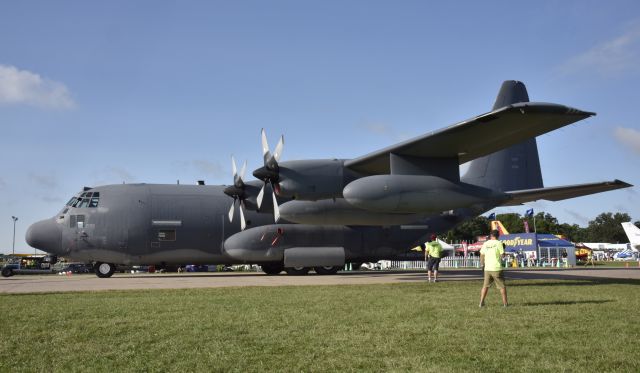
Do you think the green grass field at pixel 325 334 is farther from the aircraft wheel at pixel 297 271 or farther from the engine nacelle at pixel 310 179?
the aircraft wheel at pixel 297 271

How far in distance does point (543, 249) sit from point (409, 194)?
1673 inches

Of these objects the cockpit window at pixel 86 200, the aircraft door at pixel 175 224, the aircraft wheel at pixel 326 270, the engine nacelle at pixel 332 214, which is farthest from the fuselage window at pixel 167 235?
the aircraft wheel at pixel 326 270

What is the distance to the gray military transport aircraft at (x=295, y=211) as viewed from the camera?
20.4 metres

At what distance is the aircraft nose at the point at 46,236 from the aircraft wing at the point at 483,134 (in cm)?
1573

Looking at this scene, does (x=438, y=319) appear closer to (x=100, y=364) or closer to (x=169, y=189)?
(x=100, y=364)

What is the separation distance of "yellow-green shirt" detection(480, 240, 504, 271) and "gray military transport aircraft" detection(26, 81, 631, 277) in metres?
6.48

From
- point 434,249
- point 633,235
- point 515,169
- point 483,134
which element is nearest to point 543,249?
point 633,235

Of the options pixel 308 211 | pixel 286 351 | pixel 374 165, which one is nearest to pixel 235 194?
pixel 308 211

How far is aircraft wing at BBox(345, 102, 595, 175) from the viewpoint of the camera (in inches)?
655

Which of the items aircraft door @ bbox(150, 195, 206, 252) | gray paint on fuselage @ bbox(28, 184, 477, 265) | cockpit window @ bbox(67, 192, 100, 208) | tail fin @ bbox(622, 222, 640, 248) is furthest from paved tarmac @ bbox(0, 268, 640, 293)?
tail fin @ bbox(622, 222, 640, 248)

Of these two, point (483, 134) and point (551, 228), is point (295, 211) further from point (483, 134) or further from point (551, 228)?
point (551, 228)

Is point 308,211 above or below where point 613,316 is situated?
above

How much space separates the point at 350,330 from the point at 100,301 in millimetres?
8156

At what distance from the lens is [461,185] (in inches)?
786
